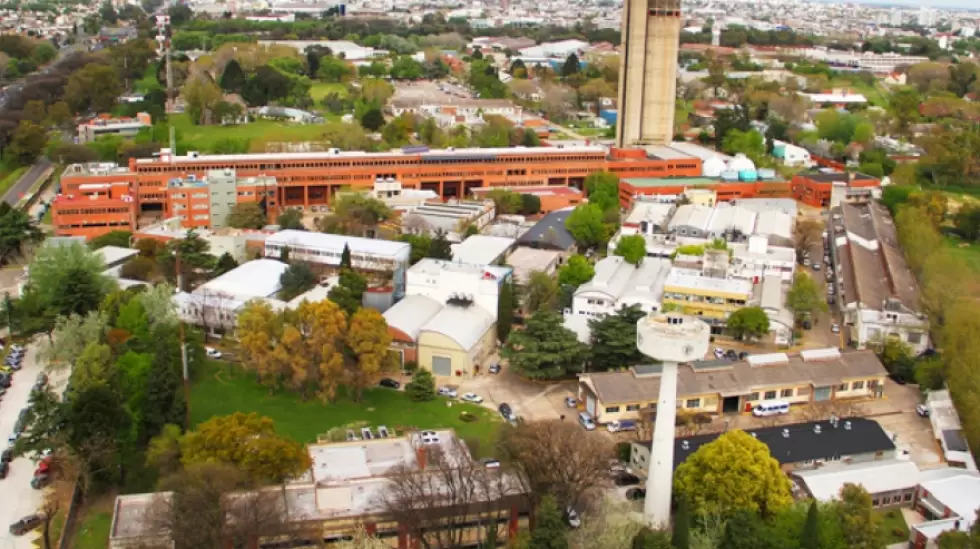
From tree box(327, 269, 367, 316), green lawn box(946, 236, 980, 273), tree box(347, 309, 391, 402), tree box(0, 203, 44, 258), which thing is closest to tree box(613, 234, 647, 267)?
tree box(327, 269, 367, 316)

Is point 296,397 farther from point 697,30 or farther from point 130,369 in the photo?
point 697,30

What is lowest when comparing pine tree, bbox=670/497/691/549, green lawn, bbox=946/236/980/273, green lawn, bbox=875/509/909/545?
green lawn, bbox=875/509/909/545

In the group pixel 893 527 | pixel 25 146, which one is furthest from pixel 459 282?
pixel 25 146

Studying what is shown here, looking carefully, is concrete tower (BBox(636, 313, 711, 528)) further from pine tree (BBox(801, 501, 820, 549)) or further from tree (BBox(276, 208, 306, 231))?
tree (BBox(276, 208, 306, 231))

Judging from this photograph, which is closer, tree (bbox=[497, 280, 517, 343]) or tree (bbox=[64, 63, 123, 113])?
tree (bbox=[497, 280, 517, 343])

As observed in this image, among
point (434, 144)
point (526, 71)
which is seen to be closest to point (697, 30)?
point (526, 71)

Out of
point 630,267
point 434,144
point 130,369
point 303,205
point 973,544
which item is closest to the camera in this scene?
point 973,544
